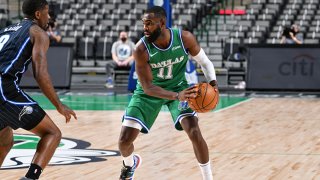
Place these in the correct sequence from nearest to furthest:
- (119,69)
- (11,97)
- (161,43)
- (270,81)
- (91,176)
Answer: (11,97) → (161,43) → (91,176) → (270,81) → (119,69)

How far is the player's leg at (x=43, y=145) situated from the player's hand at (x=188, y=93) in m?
1.09

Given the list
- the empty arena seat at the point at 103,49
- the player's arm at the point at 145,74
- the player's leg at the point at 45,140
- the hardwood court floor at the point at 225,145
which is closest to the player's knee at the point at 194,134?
the player's arm at the point at 145,74

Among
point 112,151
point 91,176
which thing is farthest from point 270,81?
point 91,176

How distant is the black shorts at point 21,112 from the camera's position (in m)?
6.27

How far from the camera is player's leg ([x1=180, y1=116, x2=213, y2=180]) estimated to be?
281 inches

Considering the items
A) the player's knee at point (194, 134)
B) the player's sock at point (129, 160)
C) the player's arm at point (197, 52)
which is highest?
the player's arm at point (197, 52)

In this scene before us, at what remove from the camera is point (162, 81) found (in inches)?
287

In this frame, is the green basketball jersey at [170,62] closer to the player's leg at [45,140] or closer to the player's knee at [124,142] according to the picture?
the player's knee at [124,142]

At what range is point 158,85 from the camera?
7270 mm

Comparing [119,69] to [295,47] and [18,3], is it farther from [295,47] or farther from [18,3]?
[18,3]

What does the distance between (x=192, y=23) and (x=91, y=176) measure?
1734 cm

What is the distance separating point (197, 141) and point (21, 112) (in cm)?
163

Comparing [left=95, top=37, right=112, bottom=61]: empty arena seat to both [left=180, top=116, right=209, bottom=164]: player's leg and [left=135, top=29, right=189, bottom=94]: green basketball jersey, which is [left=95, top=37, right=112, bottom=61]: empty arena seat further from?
[left=180, top=116, right=209, bottom=164]: player's leg

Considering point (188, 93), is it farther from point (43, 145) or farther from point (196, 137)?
point (43, 145)
